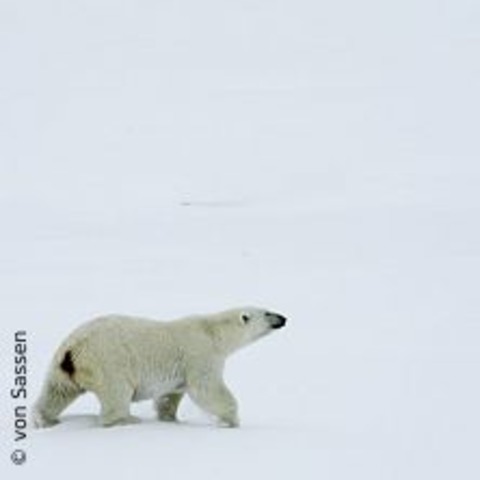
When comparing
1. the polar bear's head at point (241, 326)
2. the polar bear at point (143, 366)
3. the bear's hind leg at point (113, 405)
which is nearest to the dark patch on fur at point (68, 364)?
the polar bear at point (143, 366)

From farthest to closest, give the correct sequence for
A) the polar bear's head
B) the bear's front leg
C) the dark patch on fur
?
the polar bear's head, the bear's front leg, the dark patch on fur

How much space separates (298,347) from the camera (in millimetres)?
9016

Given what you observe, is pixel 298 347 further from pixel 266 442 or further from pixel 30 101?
pixel 30 101

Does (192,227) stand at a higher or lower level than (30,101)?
lower

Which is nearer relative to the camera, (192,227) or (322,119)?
(192,227)

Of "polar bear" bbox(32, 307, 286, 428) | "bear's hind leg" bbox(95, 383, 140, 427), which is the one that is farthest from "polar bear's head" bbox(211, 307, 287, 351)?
"bear's hind leg" bbox(95, 383, 140, 427)

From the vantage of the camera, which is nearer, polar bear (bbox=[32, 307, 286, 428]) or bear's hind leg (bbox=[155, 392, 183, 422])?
polar bear (bbox=[32, 307, 286, 428])

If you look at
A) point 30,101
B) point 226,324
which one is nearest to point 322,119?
point 30,101

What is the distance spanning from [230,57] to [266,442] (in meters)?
34.5

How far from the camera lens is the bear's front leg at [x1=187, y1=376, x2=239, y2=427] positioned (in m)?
6.64
